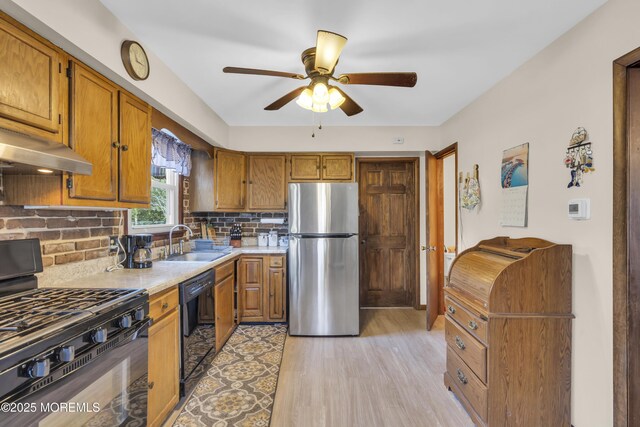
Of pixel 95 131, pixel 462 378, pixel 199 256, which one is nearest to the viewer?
pixel 95 131

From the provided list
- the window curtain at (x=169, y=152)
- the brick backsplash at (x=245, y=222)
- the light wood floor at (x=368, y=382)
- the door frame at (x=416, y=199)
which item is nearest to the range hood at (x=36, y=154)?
the window curtain at (x=169, y=152)

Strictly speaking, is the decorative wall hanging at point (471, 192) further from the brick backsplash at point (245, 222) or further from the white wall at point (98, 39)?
the white wall at point (98, 39)

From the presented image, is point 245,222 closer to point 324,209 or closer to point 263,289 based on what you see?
point 263,289

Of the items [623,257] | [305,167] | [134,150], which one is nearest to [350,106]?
[134,150]

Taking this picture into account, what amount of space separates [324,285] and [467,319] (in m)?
1.59

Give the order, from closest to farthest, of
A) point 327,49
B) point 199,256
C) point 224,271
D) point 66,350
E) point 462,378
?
point 66,350 → point 327,49 → point 462,378 → point 224,271 → point 199,256

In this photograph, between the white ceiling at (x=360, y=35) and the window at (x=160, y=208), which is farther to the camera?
the window at (x=160, y=208)

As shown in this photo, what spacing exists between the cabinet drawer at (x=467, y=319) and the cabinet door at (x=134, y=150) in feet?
7.41

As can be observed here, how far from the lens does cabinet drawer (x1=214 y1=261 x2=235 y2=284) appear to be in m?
2.71

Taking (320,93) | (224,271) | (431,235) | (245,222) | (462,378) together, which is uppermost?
(320,93)

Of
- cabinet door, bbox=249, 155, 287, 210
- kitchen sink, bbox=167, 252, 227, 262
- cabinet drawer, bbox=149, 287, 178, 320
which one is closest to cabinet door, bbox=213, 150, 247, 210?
cabinet door, bbox=249, 155, 287, 210

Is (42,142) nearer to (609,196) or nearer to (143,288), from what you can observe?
(143,288)

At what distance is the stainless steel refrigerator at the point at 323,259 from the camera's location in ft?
10.6

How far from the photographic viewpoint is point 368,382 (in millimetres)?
2379
